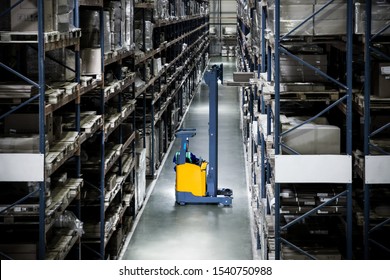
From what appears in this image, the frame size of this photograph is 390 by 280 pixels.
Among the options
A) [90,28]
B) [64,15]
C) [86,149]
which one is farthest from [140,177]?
[64,15]

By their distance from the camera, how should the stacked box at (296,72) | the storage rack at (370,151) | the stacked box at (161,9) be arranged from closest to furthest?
the storage rack at (370,151)
the stacked box at (296,72)
the stacked box at (161,9)

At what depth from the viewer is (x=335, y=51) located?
987 cm

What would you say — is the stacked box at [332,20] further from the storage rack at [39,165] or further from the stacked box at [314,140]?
the storage rack at [39,165]

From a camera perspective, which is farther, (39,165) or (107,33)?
(107,33)

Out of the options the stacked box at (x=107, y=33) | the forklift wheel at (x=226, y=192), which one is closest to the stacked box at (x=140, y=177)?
the forklift wheel at (x=226, y=192)

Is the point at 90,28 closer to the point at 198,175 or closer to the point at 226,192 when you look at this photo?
the point at 198,175

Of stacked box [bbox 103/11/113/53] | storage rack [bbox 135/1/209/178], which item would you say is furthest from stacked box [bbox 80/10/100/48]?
storage rack [bbox 135/1/209/178]

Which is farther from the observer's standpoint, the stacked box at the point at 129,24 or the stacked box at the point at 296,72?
the stacked box at the point at 129,24

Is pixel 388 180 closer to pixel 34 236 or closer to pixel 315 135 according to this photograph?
pixel 315 135

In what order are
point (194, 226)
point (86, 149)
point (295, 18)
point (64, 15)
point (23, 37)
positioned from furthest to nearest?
point (194, 226)
point (86, 149)
point (295, 18)
point (64, 15)
point (23, 37)

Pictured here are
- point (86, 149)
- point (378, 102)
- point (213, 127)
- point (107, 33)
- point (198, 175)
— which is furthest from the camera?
point (213, 127)

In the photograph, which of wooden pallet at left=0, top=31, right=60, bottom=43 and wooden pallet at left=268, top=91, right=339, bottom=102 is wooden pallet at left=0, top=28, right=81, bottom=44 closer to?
wooden pallet at left=0, top=31, right=60, bottom=43

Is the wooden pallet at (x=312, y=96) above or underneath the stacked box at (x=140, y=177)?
above

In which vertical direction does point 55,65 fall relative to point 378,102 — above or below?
Result: above
